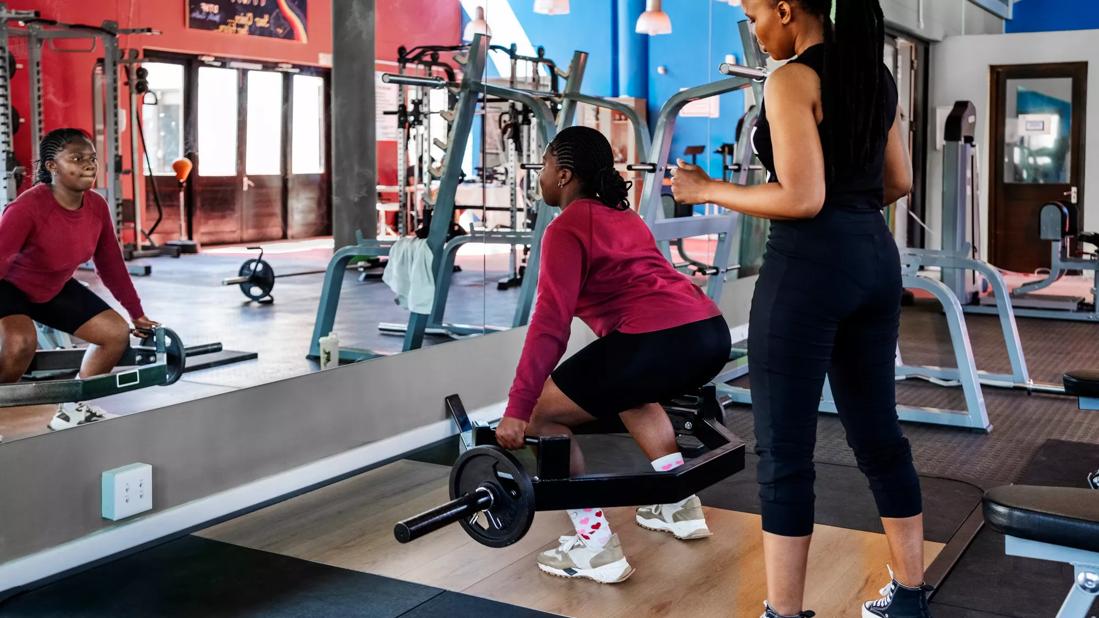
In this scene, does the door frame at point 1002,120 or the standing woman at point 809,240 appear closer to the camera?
the standing woman at point 809,240

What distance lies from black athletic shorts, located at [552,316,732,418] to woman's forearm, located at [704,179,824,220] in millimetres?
591

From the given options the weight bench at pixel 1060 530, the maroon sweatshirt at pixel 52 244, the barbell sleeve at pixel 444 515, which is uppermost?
the maroon sweatshirt at pixel 52 244

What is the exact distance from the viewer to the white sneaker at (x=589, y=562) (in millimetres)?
2637

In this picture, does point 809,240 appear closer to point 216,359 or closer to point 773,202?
point 773,202

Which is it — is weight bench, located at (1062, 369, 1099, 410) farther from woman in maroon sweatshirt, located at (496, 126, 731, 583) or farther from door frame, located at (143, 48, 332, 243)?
door frame, located at (143, 48, 332, 243)

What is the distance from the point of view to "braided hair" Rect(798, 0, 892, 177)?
6.40ft

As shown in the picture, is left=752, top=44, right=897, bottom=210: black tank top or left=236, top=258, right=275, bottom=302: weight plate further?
left=236, top=258, right=275, bottom=302: weight plate

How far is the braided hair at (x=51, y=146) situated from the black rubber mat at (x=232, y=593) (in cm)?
97

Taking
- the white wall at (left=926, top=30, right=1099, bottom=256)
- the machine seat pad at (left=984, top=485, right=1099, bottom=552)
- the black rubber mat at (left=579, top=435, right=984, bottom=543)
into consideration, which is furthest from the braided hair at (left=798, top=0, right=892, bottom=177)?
the white wall at (left=926, top=30, right=1099, bottom=256)

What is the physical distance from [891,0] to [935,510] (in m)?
5.50

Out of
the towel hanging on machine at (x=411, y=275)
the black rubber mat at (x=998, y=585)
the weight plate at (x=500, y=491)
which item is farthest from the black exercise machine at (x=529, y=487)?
the towel hanging on machine at (x=411, y=275)

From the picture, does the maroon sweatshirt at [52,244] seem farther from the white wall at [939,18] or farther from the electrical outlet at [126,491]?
the white wall at [939,18]

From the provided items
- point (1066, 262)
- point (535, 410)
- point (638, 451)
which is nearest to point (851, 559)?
point (535, 410)

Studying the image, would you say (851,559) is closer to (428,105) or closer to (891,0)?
(428,105)
